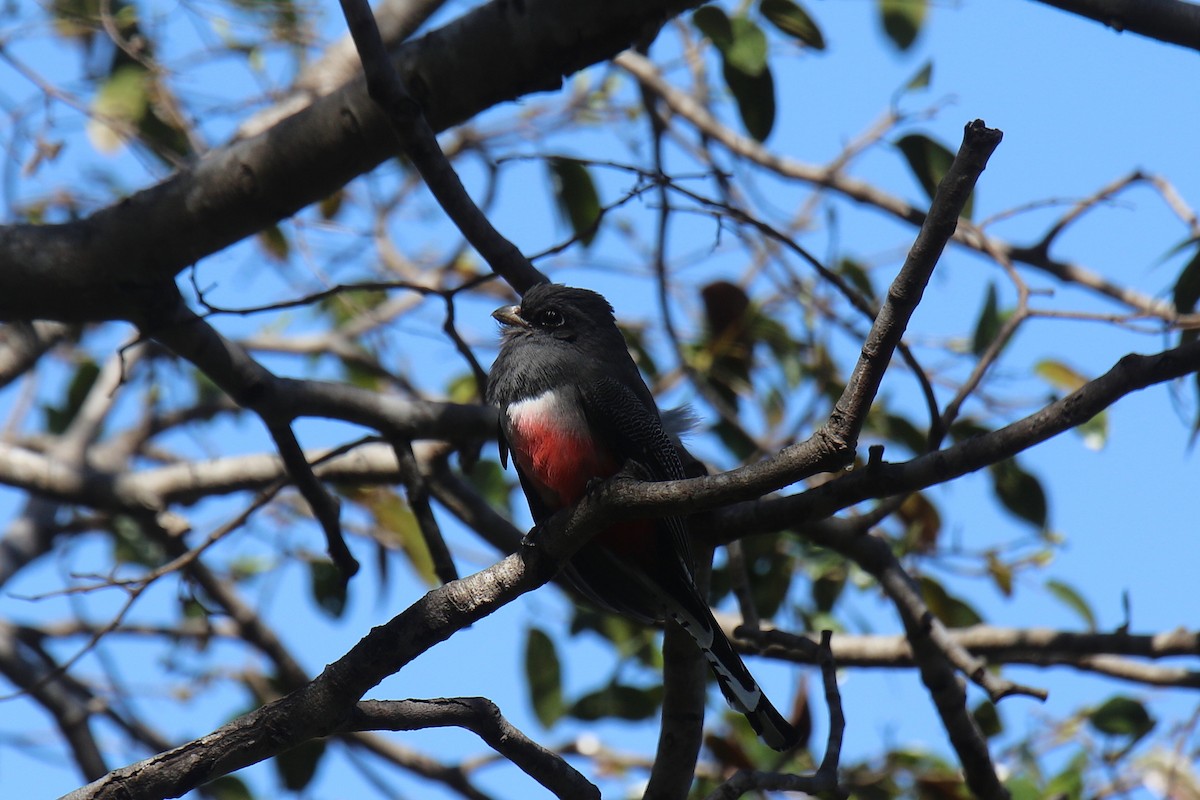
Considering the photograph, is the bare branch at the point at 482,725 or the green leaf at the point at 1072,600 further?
the green leaf at the point at 1072,600

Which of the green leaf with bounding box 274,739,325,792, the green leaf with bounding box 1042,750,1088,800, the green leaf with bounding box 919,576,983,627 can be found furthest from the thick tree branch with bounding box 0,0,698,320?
the green leaf with bounding box 1042,750,1088,800

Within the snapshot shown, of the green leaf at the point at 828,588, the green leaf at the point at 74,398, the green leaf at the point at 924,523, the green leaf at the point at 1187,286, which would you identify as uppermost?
the green leaf at the point at 74,398

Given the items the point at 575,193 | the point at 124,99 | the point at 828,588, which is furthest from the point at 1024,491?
the point at 124,99

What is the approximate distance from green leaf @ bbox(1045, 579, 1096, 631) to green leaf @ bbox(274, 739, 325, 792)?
343 cm

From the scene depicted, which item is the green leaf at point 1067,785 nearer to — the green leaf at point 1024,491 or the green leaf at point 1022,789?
the green leaf at point 1022,789

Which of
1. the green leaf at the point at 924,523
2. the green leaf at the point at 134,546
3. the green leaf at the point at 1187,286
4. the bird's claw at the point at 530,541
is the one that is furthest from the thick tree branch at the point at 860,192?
the green leaf at the point at 134,546

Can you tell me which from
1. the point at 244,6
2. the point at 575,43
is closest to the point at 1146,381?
the point at 575,43

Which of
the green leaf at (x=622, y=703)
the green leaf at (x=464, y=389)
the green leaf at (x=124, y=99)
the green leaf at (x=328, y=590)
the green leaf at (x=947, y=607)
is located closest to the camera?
the green leaf at (x=124, y=99)

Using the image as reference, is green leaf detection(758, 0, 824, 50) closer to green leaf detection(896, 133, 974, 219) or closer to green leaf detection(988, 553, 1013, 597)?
green leaf detection(896, 133, 974, 219)

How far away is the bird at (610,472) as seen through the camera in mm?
3939

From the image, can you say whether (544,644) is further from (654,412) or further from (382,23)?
(382,23)

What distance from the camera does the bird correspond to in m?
3.94

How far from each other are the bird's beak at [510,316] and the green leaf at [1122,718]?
2.95m

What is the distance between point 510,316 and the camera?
16.2 feet
